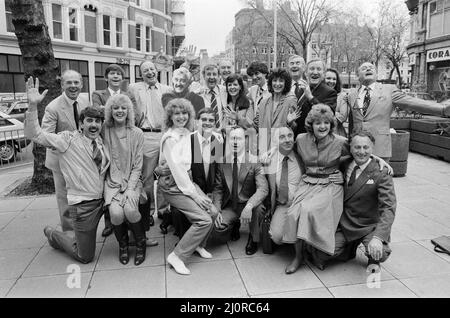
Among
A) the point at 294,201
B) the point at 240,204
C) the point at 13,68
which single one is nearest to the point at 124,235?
the point at 240,204

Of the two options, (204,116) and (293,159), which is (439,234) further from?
(204,116)

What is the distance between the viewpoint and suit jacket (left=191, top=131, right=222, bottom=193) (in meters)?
4.29

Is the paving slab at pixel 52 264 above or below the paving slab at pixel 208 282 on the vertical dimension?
below

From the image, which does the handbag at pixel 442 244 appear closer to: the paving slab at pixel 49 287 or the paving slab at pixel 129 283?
the paving slab at pixel 129 283

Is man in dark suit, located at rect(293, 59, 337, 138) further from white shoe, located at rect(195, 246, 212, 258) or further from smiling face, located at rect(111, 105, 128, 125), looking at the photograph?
smiling face, located at rect(111, 105, 128, 125)

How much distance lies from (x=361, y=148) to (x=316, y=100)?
996mm

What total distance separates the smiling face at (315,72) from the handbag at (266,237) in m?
1.84

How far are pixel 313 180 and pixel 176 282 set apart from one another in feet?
5.54

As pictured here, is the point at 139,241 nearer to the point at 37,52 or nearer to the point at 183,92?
the point at 183,92

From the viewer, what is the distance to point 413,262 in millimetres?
3867

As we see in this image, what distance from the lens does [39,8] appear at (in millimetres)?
6715

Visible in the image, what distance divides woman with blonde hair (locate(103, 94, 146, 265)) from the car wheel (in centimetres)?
722

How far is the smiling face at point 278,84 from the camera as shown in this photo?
4453 millimetres

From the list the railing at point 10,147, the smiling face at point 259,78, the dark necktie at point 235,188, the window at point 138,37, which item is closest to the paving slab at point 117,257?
the dark necktie at point 235,188
